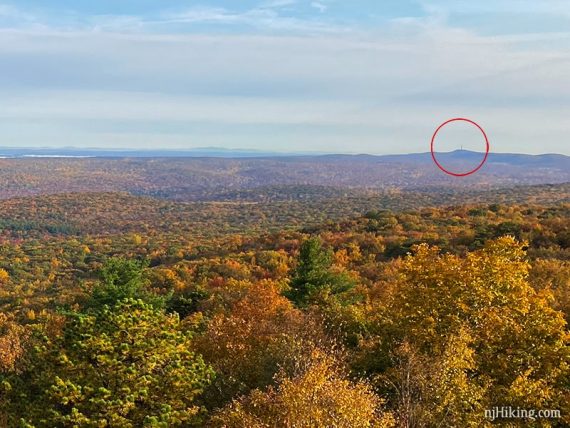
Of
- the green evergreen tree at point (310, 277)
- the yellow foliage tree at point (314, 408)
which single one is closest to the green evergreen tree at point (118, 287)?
the green evergreen tree at point (310, 277)

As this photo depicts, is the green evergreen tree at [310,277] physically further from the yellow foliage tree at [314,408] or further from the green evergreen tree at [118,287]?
the yellow foliage tree at [314,408]

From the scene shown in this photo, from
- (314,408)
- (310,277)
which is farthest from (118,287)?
(314,408)

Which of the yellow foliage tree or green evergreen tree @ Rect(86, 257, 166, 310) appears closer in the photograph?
the yellow foliage tree

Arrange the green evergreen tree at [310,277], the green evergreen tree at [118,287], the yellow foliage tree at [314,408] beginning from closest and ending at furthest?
the yellow foliage tree at [314,408] < the green evergreen tree at [118,287] < the green evergreen tree at [310,277]

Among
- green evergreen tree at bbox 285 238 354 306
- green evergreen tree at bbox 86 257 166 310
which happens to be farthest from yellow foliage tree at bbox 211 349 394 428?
green evergreen tree at bbox 285 238 354 306

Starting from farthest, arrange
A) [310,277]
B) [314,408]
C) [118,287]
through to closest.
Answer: [310,277] < [118,287] < [314,408]

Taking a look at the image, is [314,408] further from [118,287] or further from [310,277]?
[310,277]

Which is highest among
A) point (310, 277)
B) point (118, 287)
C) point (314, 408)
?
point (314, 408)

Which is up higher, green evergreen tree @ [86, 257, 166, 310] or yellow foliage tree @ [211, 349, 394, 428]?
yellow foliage tree @ [211, 349, 394, 428]

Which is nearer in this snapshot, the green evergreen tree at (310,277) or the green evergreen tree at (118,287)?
the green evergreen tree at (118,287)

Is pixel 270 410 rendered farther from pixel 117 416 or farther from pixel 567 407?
pixel 567 407

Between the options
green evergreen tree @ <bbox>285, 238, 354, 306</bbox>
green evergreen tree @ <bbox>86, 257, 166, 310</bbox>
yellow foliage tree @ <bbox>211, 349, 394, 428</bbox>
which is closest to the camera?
yellow foliage tree @ <bbox>211, 349, 394, 428</bbox>

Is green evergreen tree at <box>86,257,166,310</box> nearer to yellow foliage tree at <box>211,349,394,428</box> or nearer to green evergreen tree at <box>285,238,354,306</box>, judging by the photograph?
green evergreen tree at <box>285,238,354,306</box>
